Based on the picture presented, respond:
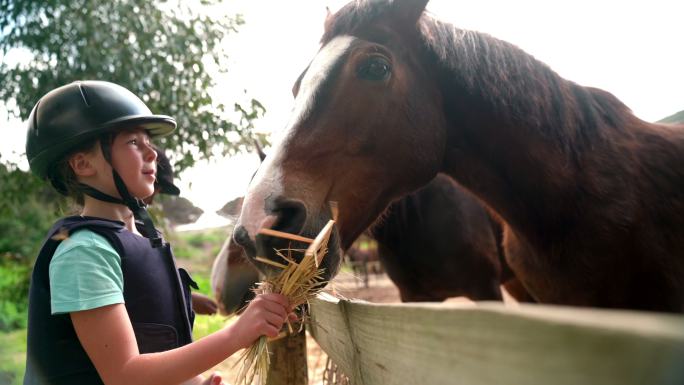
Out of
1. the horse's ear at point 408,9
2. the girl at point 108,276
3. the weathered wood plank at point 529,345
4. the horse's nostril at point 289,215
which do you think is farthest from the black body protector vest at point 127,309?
the horse's ear at point 408,9

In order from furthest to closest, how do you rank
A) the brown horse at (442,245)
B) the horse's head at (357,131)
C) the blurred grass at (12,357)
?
the blurred grass at (12,357), the brown horse at (442,245), the horse's head at (357,131)

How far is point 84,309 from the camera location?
4.20 feet

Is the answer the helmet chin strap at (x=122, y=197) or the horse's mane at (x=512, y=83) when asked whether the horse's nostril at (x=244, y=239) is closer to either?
the helmet chin strap at (x=122, y=197)

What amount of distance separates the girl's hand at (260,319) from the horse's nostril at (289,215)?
0.34 metres

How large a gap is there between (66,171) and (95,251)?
55cm

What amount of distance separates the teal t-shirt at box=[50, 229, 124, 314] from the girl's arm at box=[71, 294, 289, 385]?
0.03m

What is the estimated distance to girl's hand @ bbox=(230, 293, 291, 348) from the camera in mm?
1342

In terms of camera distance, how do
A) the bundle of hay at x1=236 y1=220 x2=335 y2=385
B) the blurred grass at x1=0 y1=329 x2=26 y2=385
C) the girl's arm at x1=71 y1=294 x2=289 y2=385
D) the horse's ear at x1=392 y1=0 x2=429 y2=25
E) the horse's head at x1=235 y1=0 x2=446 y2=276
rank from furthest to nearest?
the blurred grass at x1=0 y1=329 x2=26 y2=385, the horse's ear at x1=392 y1=0 x2=429 y2=25, the horse's head at x1=235 y1=0 x2=446 y2=276, the bundle of hay at x1=236 y1=220 x2=335 y2=385, the girl's arm at x1=71 y1=294 x2=289 y2=385

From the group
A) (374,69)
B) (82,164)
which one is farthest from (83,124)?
(374,69)

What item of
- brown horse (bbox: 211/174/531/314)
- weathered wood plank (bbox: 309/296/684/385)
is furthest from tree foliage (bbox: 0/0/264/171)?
weathered wood plank (bbox: 309/296/684/385)

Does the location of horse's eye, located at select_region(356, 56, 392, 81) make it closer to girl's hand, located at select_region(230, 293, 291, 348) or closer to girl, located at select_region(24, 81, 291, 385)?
girl, located at select_region(24, 81, 291, 385)

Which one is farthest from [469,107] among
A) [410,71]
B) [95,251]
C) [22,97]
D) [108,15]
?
[22,97]

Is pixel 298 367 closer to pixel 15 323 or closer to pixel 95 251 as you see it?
pixel 95 251

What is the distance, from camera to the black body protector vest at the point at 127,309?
141 centimetres
